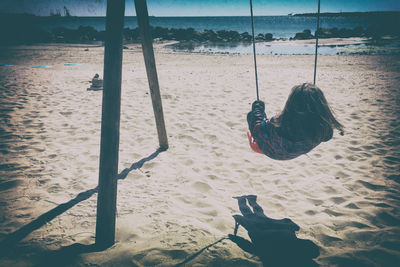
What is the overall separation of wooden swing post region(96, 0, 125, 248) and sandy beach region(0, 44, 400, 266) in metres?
0.22

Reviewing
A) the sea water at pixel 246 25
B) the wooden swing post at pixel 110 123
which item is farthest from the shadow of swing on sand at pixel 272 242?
the sea water at pixel 246 25

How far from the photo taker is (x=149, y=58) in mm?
3051

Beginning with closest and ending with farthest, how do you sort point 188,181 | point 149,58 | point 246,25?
point 188,181, point 149,58, point 246,25

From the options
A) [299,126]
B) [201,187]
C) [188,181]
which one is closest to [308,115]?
[299,126]

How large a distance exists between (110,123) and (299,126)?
164 centimetres

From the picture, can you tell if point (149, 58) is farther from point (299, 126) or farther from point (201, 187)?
point (299, 126)

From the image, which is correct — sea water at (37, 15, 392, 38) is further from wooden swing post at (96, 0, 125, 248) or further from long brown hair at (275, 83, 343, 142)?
wooden swing post at (96, 0, 125, 248)

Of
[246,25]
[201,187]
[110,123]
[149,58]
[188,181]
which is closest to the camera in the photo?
[110,123]

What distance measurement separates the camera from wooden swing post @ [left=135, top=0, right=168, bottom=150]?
2783 millimetres

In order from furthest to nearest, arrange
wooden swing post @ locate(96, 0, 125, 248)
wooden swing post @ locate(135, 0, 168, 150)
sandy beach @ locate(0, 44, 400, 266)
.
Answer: wooden swing post @ locate(135, 0, 168, 150), sandy beach @ locate(0, 44, 400, 266), wooden swing post @ locate(96, 0, 125, 248)

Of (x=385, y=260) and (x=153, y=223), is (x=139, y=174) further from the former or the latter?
(x=385, y=260)

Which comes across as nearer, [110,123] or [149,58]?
[110,123]

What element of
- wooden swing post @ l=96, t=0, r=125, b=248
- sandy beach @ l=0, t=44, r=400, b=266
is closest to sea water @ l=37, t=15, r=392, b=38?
sandy beach @ l=0, t=44, r=400, b=266

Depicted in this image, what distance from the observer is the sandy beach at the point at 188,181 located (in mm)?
1830
